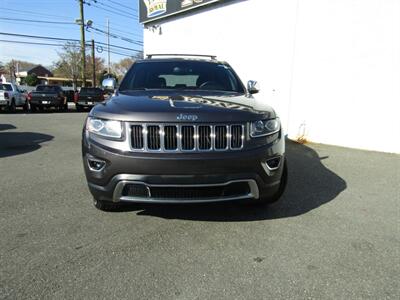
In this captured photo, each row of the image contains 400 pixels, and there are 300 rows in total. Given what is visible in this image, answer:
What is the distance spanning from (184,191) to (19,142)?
6822 millimetres

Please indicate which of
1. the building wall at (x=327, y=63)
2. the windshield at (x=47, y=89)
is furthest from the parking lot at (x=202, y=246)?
the windshield at (x=47, y=89)

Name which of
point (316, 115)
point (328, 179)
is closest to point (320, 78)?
point (316, 115)

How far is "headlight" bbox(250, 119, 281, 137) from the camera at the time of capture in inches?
134

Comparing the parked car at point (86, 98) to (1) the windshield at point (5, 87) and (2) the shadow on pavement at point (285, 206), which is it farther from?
(2) the shadow on pavement at point (285, 206)

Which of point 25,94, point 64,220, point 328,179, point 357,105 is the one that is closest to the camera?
point 64,220

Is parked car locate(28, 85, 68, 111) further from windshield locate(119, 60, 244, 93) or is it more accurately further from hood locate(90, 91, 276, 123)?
hood locate(90, 91, 276, 123)

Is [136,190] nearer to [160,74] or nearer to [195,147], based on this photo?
[195,147]

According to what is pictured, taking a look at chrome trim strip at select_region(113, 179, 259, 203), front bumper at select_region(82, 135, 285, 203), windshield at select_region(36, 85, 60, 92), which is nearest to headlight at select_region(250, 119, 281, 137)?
front bumper at select_region(82, 135, 285, 203)

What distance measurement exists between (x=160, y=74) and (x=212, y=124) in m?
1.97

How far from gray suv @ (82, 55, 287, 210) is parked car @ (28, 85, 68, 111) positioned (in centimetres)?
1868

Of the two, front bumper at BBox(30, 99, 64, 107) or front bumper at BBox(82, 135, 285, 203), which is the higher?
front bumper at BBox(82, 135, 285, 203)

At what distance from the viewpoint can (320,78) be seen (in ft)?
29.2

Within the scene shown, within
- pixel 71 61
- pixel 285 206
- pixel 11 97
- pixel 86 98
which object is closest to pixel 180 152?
pixel 285 206

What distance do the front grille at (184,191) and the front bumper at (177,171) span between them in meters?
0.02
